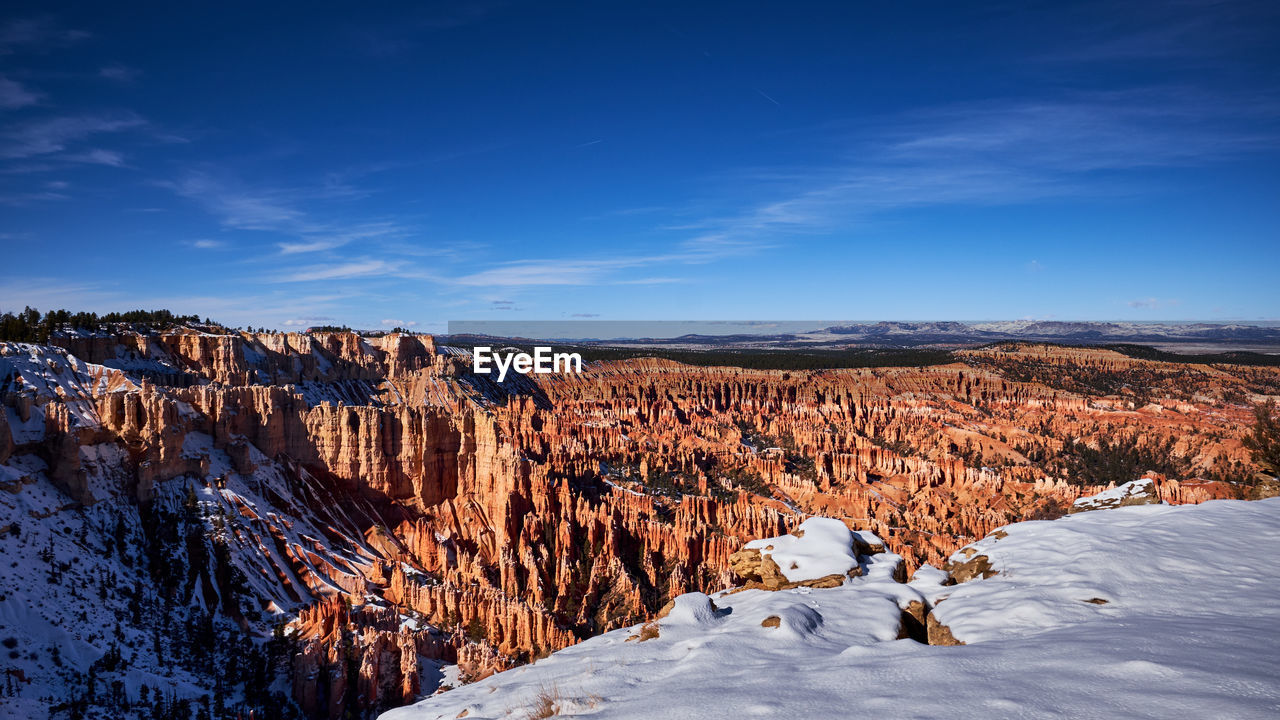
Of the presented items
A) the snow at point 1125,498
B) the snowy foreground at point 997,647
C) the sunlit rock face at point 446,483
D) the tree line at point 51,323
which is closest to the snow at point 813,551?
the sunlit rock face at point 446,483

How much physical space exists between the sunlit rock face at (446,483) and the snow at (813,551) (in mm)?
526

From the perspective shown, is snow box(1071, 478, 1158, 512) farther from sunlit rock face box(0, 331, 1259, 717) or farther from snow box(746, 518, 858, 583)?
snow box(746, 518, 858, 583)

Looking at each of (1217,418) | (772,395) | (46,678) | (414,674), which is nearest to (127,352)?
(46,678)

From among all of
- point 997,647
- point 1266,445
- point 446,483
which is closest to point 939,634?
point 997,647

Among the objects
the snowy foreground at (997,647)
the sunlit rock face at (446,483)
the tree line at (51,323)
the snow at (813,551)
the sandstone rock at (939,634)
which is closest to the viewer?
the snowy foreground at (997,647)

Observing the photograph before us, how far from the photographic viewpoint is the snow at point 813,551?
43.9 feet

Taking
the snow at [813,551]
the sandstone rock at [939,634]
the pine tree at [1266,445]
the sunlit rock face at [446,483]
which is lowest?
the sunlit rock face at [446,483]

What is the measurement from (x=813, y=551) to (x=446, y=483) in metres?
33.0

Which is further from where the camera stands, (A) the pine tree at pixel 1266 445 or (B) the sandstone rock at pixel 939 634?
(A) the pine tree at pixel 1266 445

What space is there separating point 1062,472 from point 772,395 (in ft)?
153

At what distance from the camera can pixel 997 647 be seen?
25.0ft

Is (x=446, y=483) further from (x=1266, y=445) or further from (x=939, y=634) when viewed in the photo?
(x=1266, y=445)

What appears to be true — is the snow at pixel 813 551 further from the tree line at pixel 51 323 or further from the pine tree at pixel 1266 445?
the tree line at pixel 51 323

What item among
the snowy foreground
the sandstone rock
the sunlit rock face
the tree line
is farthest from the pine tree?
the tree line
